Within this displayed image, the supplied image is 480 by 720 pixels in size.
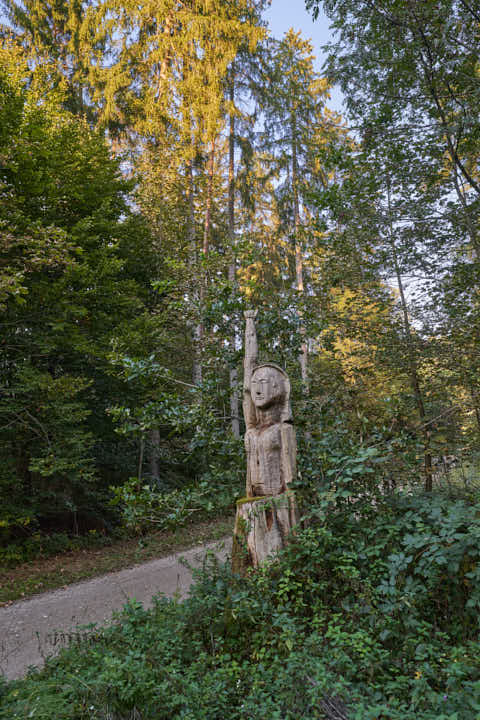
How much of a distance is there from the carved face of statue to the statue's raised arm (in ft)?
0.35

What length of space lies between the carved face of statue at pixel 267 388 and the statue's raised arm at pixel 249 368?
108 mm

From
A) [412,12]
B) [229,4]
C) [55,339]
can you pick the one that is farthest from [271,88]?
[55,339]

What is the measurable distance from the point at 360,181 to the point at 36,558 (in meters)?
9.23

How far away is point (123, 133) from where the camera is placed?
45.3ft

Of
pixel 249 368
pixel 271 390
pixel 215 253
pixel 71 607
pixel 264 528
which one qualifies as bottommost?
pixel 71 607

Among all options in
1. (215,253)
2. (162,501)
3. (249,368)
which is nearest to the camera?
(162,501)

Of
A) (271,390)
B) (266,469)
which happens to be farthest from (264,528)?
(271,390)

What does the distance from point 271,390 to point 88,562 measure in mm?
6492

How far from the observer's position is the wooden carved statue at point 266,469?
12.6 ft

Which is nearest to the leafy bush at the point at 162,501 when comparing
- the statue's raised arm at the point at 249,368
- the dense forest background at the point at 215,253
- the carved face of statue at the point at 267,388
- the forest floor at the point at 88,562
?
the dense forest background at the point at 215,253

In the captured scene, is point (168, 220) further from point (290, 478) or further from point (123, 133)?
point (290, 478)

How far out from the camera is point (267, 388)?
424 cm

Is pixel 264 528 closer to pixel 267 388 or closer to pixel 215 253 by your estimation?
pixel 267 388

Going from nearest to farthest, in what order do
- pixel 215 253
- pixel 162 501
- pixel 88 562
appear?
pixel 162 501
pixel 215 253
pixel 88 562
